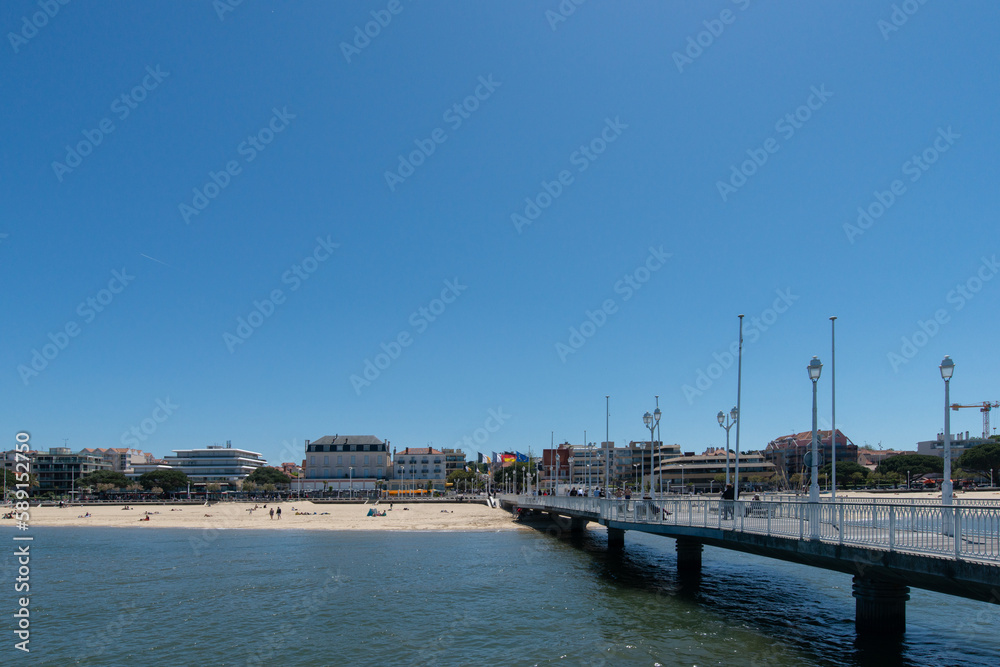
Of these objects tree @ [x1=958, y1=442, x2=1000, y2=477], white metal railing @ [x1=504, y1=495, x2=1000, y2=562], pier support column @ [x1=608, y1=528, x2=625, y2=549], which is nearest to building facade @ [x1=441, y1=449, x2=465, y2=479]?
tree @ [x1=958, y1=442, x2=1000, y2=477]

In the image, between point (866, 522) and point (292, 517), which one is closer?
point (866, 522)

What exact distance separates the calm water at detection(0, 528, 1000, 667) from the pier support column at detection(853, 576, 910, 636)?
69 centimetres

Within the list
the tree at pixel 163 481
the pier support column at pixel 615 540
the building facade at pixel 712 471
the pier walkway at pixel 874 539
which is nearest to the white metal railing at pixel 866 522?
the pier walkway at pixel 874 539

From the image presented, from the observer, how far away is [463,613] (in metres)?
26.2

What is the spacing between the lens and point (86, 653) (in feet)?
68.4

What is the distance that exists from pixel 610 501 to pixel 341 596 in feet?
47.0

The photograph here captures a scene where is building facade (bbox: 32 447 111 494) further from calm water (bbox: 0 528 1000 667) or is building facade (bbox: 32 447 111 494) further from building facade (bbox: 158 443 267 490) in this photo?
calm water (bbox: 0 528 1000 667)

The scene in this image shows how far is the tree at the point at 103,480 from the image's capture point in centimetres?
13462

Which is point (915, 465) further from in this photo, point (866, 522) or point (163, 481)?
point (163, 481)

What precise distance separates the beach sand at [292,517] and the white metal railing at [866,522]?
1730 inches

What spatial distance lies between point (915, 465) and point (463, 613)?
113 meters

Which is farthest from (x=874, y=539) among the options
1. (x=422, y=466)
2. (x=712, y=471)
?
(x=422, y=466)

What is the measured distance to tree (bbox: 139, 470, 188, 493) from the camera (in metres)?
138

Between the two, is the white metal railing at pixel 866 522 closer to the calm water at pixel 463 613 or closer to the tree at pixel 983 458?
the calm water at pixel 463 613
